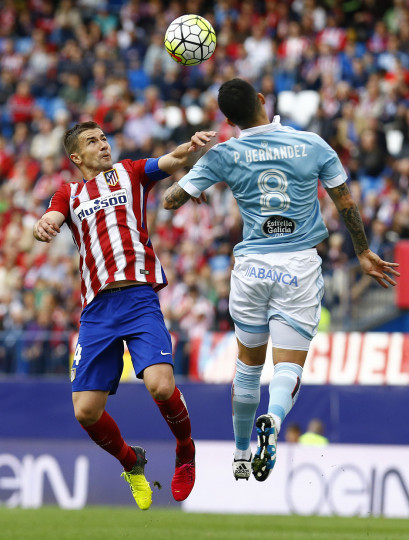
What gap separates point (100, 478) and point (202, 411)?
7.39ft

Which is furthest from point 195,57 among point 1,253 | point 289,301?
point 1,253

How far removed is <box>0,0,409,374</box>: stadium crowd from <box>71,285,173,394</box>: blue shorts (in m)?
8.29

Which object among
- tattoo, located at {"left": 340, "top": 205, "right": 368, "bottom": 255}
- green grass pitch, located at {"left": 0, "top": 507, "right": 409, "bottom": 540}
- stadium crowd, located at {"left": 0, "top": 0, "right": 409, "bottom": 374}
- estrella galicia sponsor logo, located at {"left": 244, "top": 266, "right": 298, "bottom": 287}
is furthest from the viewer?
stadium crowd, located at {"left": 0, "top": 0, "right": 409, "bottom": 374}

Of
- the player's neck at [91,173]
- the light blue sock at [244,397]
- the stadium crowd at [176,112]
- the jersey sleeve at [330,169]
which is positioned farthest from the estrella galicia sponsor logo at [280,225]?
the stadium crowd at [176,112]

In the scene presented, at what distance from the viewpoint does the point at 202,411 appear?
1623 cm

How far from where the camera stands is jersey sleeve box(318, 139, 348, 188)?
8.02m

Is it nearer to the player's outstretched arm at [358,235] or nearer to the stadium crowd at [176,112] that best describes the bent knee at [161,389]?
the player's outstretched arm at [358,235]

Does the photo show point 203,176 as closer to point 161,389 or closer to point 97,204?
point 97,204

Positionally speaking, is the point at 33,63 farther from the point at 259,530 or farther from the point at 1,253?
the point at 259,530

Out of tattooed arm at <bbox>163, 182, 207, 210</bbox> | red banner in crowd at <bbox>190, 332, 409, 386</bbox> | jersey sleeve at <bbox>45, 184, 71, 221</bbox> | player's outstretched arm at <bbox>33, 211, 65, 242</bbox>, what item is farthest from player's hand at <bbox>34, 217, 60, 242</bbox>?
red banner in crowd at <bbox>190, 332, 409, 386</bbox>

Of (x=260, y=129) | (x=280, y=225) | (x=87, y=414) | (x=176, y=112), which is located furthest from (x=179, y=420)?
(x=176, y=112)

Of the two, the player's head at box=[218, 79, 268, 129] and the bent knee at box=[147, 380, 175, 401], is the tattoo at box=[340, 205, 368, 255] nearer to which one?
the player's head at box=[218, 79, 268, 129]

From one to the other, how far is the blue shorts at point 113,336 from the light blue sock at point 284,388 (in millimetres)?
875

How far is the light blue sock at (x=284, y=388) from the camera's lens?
25.5 ft
